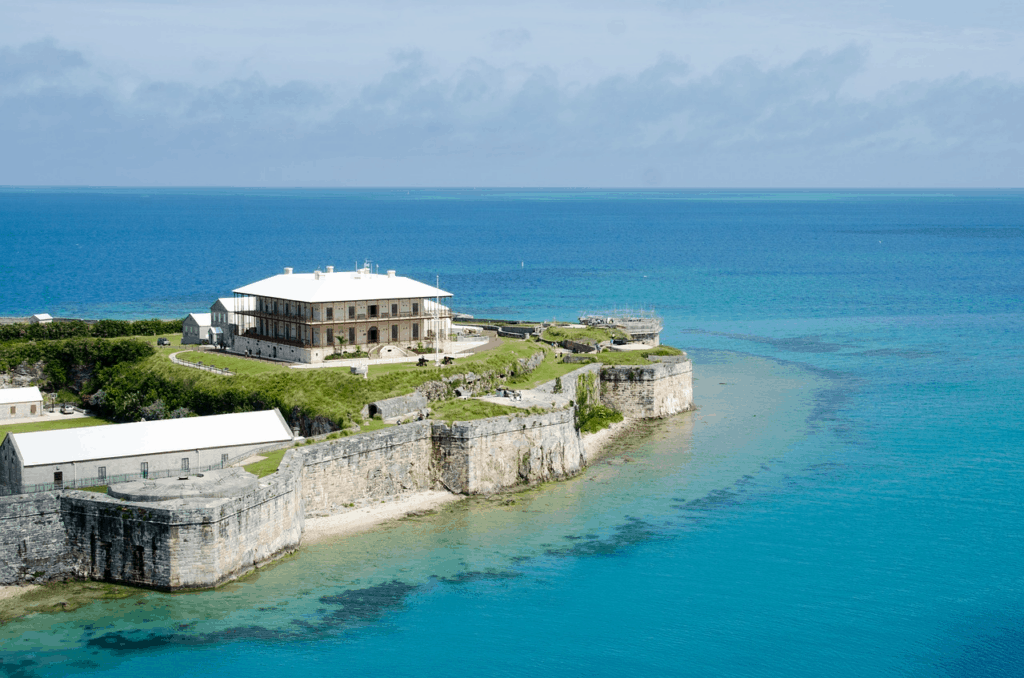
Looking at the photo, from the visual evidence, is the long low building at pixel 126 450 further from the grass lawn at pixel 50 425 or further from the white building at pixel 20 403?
the white building at pixel 20 403

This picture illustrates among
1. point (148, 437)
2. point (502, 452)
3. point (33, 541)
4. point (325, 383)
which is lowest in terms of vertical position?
point (33, 541)

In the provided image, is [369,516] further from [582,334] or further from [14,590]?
[582,334]

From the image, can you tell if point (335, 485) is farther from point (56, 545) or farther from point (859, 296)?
point (859, 296)

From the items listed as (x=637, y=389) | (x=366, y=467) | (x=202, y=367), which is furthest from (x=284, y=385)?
(x=637, y=389)

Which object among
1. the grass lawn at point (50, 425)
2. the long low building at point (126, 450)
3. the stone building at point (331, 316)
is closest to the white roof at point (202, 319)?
the stone building at point (331, 316)

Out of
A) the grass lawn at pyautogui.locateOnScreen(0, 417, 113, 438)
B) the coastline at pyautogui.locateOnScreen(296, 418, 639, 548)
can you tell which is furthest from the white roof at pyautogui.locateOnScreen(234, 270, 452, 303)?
the coastline at pyautogui.locateOnScreen(296, 418, 639, 548)

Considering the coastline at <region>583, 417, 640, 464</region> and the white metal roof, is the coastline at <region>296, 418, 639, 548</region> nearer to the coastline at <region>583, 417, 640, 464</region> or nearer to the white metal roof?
the coastline at <region>583, 417, 640, 464</region>
